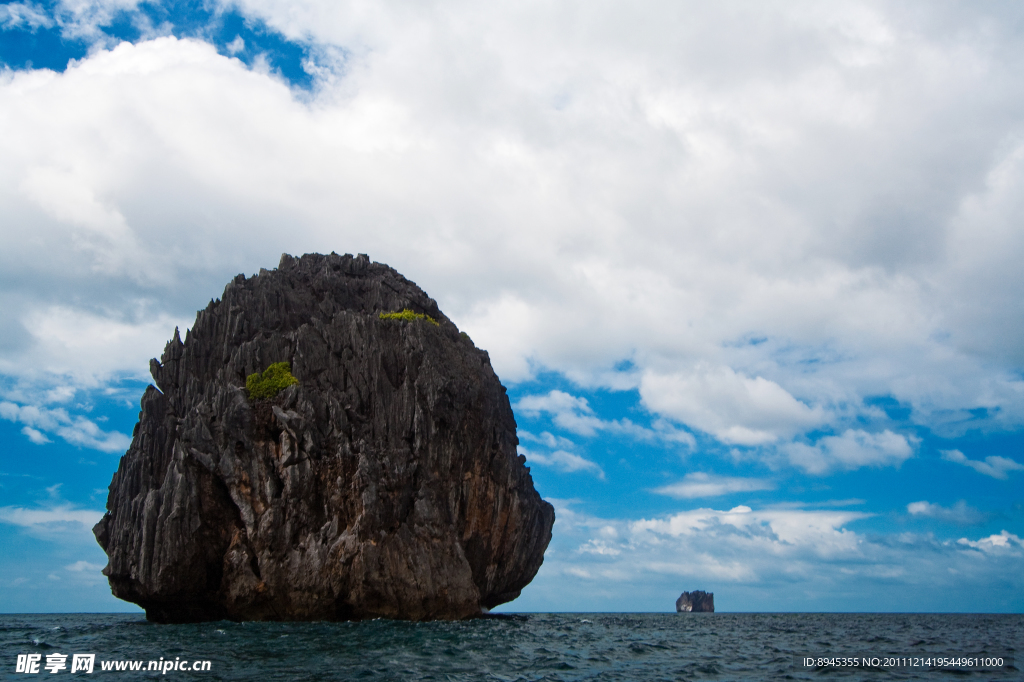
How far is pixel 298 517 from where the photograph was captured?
46344 millimetres

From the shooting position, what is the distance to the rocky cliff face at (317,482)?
45.5 metres

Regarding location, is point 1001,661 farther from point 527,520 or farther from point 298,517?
point 298,517

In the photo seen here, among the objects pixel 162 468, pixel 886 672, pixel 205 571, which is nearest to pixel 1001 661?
pixel 886 672

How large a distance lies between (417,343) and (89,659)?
3012 centimetres

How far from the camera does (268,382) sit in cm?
4975

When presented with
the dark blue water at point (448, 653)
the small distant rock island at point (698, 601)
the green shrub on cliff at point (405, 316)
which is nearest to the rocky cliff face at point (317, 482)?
the green shrub on cliff at point (405, 316)

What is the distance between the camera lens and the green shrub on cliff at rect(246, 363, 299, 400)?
49344mm

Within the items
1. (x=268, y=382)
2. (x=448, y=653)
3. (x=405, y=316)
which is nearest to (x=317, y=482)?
(x=268, y=382)

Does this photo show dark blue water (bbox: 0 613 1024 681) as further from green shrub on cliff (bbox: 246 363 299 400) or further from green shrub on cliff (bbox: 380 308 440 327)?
green shrub on cliff (bbox: 380 308 440 327)

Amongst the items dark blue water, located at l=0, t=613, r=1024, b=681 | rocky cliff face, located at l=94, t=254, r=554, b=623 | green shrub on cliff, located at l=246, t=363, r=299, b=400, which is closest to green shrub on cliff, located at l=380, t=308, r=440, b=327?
Result: rocky cliff face, located at l=94, t=254, r=554, b=623

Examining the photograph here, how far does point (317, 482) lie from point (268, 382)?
7911 mm

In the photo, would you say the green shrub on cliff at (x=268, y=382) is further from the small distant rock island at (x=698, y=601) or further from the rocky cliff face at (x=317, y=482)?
the small distant rock island at (x=698, y=601)

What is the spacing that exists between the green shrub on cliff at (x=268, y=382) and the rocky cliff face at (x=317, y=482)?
65 cm

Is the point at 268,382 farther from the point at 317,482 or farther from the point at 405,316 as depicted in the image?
the point at 405,316
